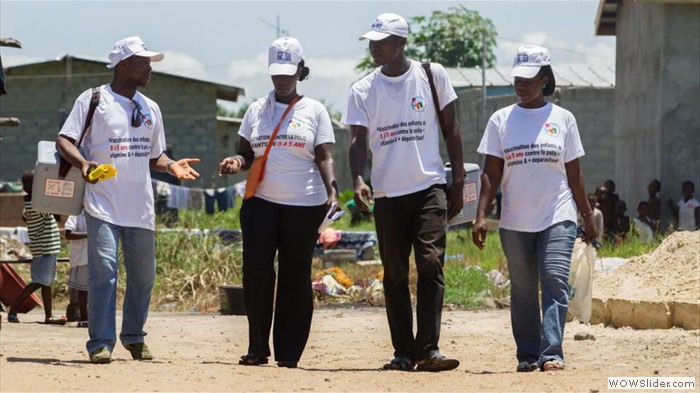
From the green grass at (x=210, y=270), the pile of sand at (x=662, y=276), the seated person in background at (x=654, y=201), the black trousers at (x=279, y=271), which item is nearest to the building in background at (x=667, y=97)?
the seated person in background at (x=654, y=201)

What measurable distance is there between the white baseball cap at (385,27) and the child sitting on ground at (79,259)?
4955 mm

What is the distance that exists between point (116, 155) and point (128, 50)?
0.66 m

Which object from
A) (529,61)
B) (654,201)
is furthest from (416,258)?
(654,201)

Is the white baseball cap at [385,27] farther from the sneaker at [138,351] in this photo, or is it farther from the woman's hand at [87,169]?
the sneaker at [138,351]

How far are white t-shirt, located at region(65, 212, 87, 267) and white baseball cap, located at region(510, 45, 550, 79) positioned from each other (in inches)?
213

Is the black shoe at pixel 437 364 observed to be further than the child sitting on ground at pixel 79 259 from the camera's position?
No

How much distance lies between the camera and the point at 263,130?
7695 millimetres

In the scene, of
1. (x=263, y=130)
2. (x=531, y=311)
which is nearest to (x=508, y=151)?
(x=531, y=311)

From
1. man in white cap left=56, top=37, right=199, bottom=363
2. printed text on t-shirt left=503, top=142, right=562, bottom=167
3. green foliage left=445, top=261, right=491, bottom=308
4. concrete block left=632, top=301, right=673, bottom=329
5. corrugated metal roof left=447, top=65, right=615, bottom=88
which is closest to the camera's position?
printed text on t-shirt left=503, top=142, right=562, bottom=167

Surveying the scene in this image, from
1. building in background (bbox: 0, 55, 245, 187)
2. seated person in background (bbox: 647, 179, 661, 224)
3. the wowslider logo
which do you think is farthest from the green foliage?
building in background (bbox: 0, 55, 245, 187)

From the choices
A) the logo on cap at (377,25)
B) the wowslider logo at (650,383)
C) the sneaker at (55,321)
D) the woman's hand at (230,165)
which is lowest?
the sneaker at (55,321)

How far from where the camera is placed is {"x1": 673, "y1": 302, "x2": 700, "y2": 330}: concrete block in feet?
32.3

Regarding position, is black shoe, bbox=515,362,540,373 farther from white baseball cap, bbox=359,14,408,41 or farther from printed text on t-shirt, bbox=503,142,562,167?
white baseball cap, bbox=359,14,408,41

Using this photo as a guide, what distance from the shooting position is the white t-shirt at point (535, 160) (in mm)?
7289
